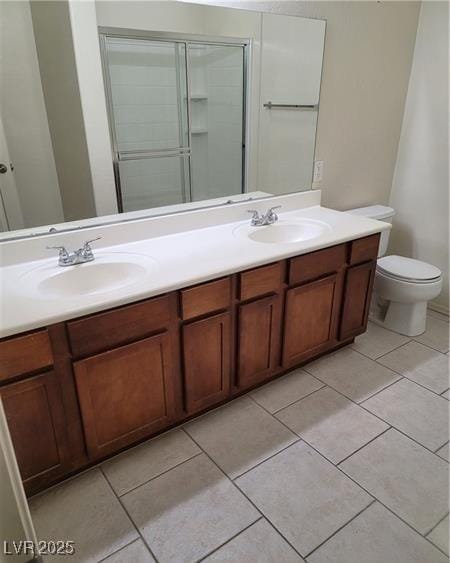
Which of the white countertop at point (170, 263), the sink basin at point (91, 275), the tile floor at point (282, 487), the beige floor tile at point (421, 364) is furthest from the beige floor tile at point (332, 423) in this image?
the sink basin at point (91, 275)

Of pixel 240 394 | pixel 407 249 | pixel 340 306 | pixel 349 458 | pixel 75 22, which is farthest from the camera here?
pixel 407 249

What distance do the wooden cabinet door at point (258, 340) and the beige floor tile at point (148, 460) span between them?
384mm

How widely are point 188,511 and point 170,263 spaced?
3.14 ft

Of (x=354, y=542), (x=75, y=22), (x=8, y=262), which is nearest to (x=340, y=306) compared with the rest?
(x=354, y=542)

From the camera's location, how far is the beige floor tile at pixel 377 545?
4.50 feet

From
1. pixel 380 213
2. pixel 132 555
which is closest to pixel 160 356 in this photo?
pixel 132 555

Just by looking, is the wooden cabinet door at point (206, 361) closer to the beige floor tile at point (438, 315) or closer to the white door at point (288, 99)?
the white door at point (288, 99)

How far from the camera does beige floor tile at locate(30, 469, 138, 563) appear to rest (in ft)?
4.64

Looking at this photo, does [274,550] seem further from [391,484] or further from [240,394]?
[240,394]

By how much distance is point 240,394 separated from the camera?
209 centimetres

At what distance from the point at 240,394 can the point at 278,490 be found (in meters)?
0.55

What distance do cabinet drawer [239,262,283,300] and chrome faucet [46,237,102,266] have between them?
0.65 meters

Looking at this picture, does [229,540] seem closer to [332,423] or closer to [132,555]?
[132,555]

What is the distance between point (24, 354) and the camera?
50.5 inches
